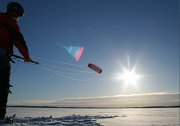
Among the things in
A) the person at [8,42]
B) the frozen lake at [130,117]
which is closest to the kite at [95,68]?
the person at [8,42]

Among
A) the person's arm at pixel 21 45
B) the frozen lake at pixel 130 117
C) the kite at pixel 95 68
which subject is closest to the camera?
the person's arm at pixel 21 45

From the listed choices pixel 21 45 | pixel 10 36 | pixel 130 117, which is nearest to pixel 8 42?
pixel 10 36

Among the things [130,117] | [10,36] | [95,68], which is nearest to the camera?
Answer: [10,36]

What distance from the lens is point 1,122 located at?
6012 millimetres

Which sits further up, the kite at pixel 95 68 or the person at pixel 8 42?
the kite at pixel 95 68

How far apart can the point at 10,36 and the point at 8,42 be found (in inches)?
5.7

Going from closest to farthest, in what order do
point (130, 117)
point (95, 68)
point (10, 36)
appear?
point (10, 36)
point (95, 68)
point (130, 117)

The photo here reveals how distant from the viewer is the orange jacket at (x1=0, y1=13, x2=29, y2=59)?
5812 millimetres

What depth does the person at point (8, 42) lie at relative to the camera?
19.1 feet

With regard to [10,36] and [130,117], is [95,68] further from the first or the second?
[130,117]

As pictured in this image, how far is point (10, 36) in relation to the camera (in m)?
5.93

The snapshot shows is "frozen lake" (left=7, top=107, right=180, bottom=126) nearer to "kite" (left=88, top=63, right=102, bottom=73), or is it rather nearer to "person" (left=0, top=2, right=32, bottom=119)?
"kite" (left=88, top=63, right=102, bottom=73)

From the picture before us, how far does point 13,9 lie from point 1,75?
62.7 inches

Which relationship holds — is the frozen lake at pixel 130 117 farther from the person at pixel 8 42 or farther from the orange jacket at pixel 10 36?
the orange jacket at pixel 10 36
